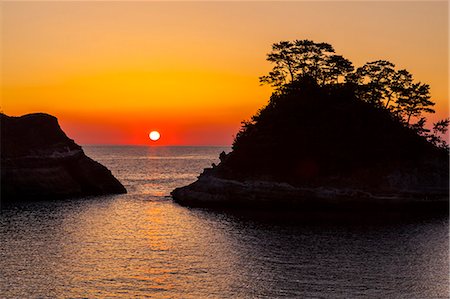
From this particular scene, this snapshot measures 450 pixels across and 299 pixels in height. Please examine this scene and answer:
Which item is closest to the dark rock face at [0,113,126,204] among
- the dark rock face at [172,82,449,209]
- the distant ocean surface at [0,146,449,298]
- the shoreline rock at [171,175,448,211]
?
the distant ocean surface at [0,146,449,298]

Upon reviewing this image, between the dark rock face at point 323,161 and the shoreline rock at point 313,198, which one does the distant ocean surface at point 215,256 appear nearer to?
the shoreline rock at point 313,198

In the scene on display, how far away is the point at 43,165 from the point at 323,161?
4494 centimetres

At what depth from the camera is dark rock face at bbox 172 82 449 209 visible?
254ft

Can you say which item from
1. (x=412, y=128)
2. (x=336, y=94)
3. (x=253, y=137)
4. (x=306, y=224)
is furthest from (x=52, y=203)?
(x=412, y=128)

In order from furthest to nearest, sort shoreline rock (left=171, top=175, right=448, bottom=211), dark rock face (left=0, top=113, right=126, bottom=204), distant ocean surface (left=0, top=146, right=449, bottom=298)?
dark rock face (left=0, top=113, right=126, bottom=204)
shoreline rock (left=171, top=175, right=448, bottom=211)
distant ocean surface (left=0, top=146, right=449, bottom=298)

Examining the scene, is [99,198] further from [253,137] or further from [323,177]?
[323,177]

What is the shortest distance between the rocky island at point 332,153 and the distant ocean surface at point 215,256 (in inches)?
326

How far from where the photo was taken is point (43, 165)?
8962 centimetres

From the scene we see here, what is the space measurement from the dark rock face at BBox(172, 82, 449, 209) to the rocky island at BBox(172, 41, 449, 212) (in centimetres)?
15

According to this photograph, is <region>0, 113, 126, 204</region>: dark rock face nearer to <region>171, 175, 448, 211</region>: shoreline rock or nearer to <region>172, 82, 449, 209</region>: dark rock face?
<region>172, 82, 449, 209</region>: dark rock face

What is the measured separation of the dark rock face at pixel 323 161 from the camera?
77.4m

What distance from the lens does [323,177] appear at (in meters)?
81.3

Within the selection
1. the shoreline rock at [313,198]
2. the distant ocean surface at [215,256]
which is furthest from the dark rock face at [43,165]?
the shoreline rock at [313,198]

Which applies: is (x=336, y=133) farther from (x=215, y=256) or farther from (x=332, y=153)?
(x=215, y=256)
